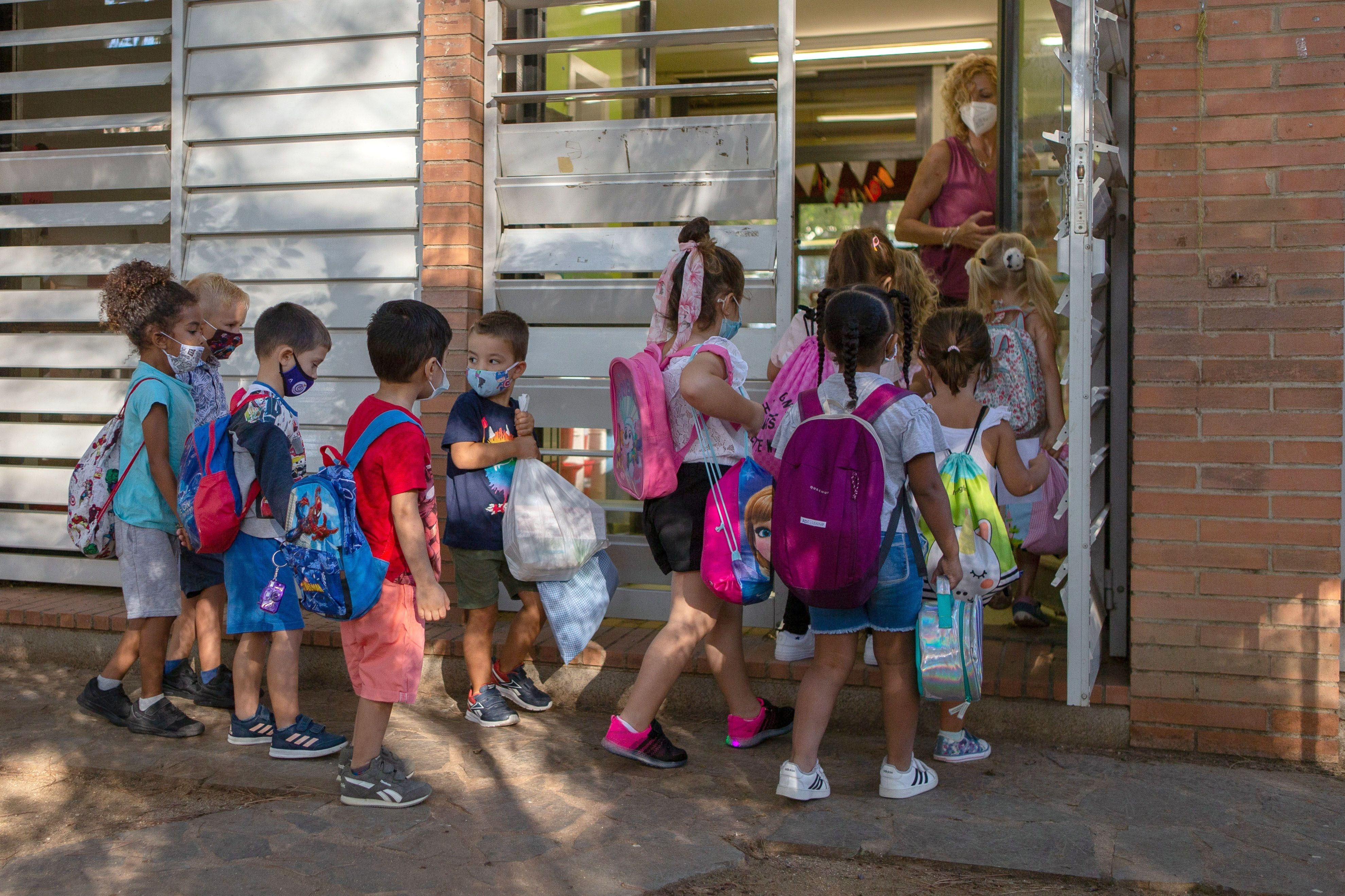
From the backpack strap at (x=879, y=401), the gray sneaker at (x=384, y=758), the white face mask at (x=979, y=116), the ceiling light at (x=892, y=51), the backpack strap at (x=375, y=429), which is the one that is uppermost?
the ceiling light at (x=892, y=51)

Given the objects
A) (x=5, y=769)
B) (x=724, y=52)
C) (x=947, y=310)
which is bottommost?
(x=5, y=769)

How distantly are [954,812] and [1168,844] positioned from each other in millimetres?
608

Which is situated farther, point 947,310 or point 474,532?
point 474,532

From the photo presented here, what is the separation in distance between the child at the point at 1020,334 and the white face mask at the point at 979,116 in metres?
0.79

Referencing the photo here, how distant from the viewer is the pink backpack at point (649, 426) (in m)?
3.84

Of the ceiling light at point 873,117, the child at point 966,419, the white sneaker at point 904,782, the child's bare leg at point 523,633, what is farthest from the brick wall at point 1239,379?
the ceiling light at point 873,117

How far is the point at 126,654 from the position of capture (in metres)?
4.58

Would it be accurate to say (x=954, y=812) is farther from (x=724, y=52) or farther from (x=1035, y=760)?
(x=724, y=52)

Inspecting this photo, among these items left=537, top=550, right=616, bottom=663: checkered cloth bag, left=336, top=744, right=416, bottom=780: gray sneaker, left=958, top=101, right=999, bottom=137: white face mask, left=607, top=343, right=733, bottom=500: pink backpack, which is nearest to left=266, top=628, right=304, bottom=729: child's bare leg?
left=336, top=744, right=416, bottom=780: gray sneaker

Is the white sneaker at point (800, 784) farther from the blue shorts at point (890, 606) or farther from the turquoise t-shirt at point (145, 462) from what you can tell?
the turquoise t-shirt at point (145, 462)

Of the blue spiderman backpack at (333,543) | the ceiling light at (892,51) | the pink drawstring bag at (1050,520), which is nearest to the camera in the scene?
the blue spiderman backpack at (333,543)

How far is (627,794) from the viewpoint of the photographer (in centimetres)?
378

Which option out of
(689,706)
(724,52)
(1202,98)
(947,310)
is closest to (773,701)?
(689,706)

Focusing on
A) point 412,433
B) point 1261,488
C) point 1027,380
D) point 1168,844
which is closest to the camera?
point 1168,844
